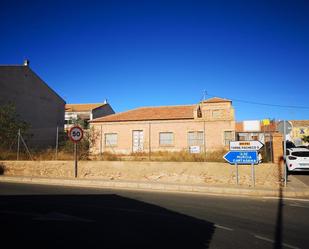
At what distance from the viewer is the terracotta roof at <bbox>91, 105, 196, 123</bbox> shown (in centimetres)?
3111

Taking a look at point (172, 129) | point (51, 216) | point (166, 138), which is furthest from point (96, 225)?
point (172, 129)

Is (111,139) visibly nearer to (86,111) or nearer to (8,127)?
(8,127)

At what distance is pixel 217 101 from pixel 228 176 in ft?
61.5

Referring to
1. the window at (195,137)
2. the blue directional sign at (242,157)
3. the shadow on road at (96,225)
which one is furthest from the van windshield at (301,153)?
the window at (195,137)

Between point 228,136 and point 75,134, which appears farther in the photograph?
point 228,136

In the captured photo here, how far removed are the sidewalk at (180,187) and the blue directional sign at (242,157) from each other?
3.89 ft

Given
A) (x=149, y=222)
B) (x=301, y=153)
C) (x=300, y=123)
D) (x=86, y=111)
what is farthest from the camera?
(x=300, y=123)

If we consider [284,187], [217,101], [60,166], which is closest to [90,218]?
[284,187]

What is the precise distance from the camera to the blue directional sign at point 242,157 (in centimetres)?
1271

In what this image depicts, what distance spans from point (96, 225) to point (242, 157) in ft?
28.2

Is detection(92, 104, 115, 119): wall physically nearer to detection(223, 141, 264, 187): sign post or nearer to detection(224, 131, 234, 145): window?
detection(224, 131, 234, 145): window

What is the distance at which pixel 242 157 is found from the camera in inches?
507

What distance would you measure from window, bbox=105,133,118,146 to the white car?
19.0m

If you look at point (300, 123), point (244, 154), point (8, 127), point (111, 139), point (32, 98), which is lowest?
point (244, 154)
